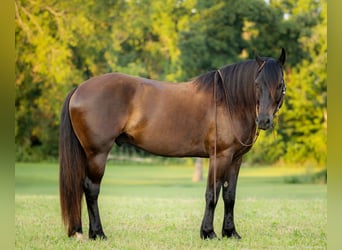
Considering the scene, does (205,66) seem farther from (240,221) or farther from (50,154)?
(240,221)

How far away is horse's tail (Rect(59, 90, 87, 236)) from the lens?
5977 mm

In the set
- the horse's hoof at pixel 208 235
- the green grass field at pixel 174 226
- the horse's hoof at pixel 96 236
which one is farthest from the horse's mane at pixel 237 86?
the horse's hoof at pixel 96 236

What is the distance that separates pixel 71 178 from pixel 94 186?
279mm

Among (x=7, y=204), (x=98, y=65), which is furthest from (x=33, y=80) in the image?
(x=7, y=204)

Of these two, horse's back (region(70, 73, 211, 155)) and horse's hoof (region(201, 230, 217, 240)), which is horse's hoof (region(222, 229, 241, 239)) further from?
horse's back (region(70, 73, 211, 155))

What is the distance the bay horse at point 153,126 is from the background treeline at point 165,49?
12340mm

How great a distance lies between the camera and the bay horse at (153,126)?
6.05 metres

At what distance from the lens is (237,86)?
20.3 ft

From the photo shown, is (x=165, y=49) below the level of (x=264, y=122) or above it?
below

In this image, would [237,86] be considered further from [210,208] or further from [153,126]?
[210,208]

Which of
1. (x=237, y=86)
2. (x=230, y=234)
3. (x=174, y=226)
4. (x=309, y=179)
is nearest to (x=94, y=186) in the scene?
(x=230, y=234)

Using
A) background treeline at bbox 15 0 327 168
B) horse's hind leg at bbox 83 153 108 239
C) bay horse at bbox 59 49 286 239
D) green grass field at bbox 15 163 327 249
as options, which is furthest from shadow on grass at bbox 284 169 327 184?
horse's hind leg at bbox 83 153 108 239

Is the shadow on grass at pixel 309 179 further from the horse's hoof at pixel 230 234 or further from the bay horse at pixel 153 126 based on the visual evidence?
the bay horse at pixel 153 126

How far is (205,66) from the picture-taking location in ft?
64.0
